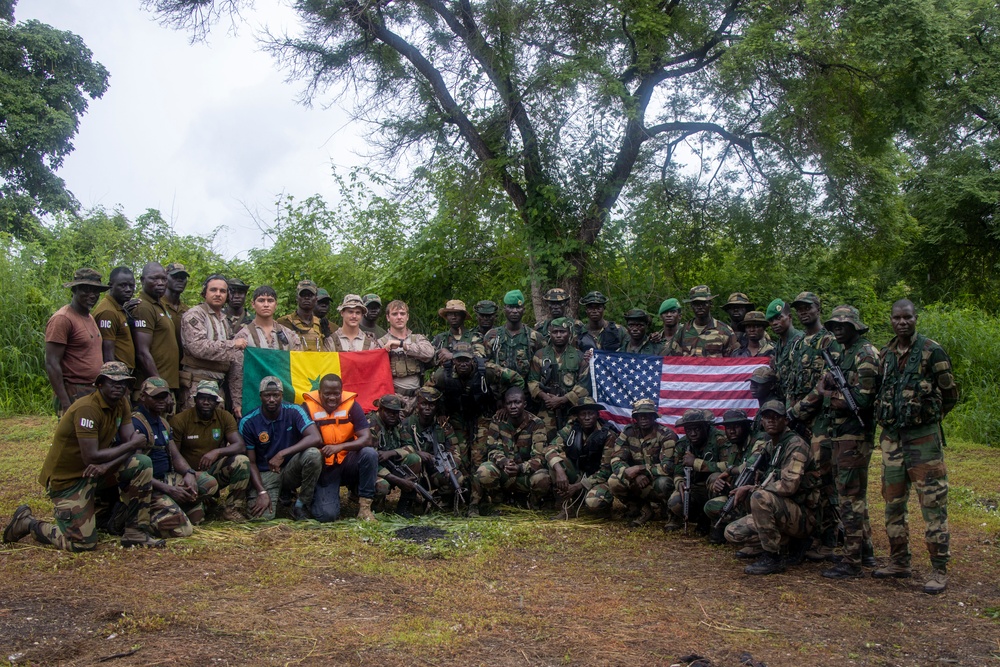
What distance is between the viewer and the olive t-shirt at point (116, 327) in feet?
25.7

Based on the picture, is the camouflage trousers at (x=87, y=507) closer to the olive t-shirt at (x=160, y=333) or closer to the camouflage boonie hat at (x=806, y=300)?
the olive t-shirt at (x=160, y=333)

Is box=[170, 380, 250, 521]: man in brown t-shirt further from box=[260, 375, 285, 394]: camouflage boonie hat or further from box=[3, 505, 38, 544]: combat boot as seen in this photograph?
box=[3, 505, 38, 544]: combat boot

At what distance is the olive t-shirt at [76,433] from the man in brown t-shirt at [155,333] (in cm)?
118

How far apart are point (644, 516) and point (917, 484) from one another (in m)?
2.83

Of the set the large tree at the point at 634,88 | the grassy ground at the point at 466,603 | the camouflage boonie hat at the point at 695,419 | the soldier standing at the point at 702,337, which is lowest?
the grassy ground at the point at 466,603

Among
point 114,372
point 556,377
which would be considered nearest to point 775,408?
point 556,377

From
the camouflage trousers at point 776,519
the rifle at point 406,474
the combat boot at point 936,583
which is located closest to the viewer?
the combat boot at point 936,583

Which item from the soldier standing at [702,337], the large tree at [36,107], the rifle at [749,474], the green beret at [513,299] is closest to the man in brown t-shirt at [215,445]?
the green beret at [513,299]

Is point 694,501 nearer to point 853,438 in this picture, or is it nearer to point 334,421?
point 853,438

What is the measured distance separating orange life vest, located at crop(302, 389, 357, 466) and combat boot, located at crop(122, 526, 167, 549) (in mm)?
1856

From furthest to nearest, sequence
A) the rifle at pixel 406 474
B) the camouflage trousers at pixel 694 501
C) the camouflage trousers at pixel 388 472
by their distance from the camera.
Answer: the rifle at pixel 406 474 → the camouflage trousers at pixel 388 472 → the camouflage trousers at pixel 694 501

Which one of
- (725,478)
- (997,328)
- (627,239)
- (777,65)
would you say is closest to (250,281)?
(627,239)

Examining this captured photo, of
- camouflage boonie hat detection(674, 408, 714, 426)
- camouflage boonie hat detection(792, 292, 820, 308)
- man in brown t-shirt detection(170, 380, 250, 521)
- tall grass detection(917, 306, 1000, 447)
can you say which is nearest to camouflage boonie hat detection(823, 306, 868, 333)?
camouflage boonie hat detection(792, 292, 820, 308)

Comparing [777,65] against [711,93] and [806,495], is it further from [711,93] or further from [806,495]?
[806,495]
